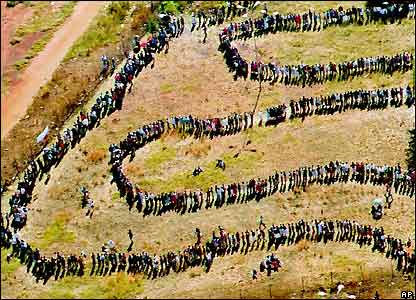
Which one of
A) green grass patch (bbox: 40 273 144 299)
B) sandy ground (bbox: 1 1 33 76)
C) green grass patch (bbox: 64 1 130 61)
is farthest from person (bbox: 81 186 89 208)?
sandy ground (bbox: 1 1 33 76)

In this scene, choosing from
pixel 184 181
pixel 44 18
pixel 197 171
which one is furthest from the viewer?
pixel 44 18

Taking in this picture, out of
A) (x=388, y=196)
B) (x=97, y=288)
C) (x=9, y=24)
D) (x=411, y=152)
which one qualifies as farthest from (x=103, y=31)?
(x=388, y=196)

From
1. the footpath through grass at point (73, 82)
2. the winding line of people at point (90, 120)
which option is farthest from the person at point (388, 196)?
the footpath through grass at point (73, 82)

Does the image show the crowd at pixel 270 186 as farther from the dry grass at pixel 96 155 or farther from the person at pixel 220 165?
the dry grass at pixel 96 155

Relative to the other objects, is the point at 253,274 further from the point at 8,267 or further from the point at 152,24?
the point at 152,24

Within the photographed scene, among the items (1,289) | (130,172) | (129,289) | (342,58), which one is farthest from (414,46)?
(1,289)

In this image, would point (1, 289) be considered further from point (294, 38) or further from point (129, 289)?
point (294, 38)

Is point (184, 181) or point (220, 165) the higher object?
point (220, 165)
